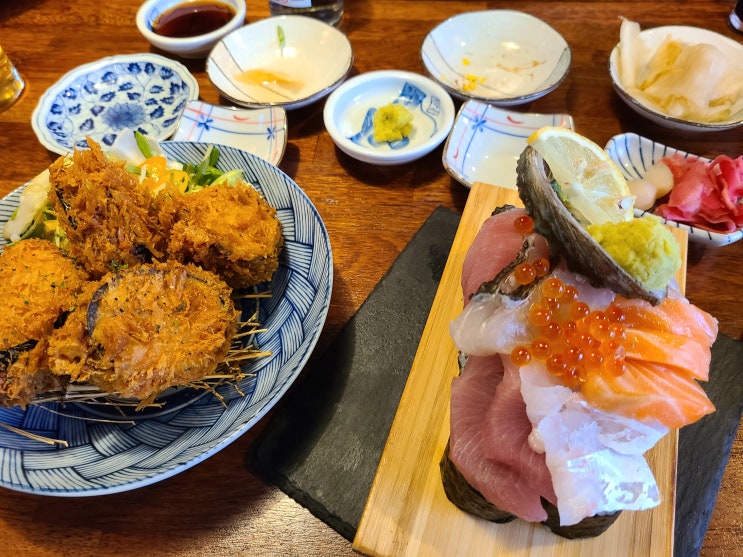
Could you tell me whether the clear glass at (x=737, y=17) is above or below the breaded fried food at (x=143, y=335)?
above

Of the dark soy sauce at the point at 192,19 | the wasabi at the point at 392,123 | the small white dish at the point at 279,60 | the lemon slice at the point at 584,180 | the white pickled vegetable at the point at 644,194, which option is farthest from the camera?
the dark soy sauce at the point at 192,19

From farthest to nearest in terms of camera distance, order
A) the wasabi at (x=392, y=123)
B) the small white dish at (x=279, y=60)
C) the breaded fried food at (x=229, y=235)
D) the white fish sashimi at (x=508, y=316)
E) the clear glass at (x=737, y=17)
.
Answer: the clear glass at (x=737, y=17) → the small white dish at (x=279, y=60) → the wasabi at (x=392, y=123) → the breaded fried food at (x=229, y=235) → the white fish sashimi at (x=508, y=316)

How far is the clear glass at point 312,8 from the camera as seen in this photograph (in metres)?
2.30

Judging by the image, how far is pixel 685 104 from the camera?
183cm

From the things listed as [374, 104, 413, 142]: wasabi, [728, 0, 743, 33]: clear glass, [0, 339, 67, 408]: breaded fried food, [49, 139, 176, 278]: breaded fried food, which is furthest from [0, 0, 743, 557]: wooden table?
[49, 139, 176, 278]: breaded fried food

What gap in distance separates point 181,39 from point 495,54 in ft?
4.74

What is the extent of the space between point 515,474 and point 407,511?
272 millimetres

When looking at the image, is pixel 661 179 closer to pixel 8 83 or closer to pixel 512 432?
pixel 512 432

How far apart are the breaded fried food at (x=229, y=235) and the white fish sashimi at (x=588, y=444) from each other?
0.74 meters

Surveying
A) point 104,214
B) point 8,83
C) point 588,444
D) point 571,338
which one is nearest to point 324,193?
point 104,214

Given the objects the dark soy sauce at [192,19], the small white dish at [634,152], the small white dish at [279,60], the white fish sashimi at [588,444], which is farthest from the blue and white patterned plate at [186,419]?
the dark soy sauce at [192,19]

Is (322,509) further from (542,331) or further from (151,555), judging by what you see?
(542,331)

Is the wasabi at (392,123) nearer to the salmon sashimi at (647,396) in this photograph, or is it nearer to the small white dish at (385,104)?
the small white dish at (385,104)

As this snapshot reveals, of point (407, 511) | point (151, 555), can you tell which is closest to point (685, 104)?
point (407, 511)
